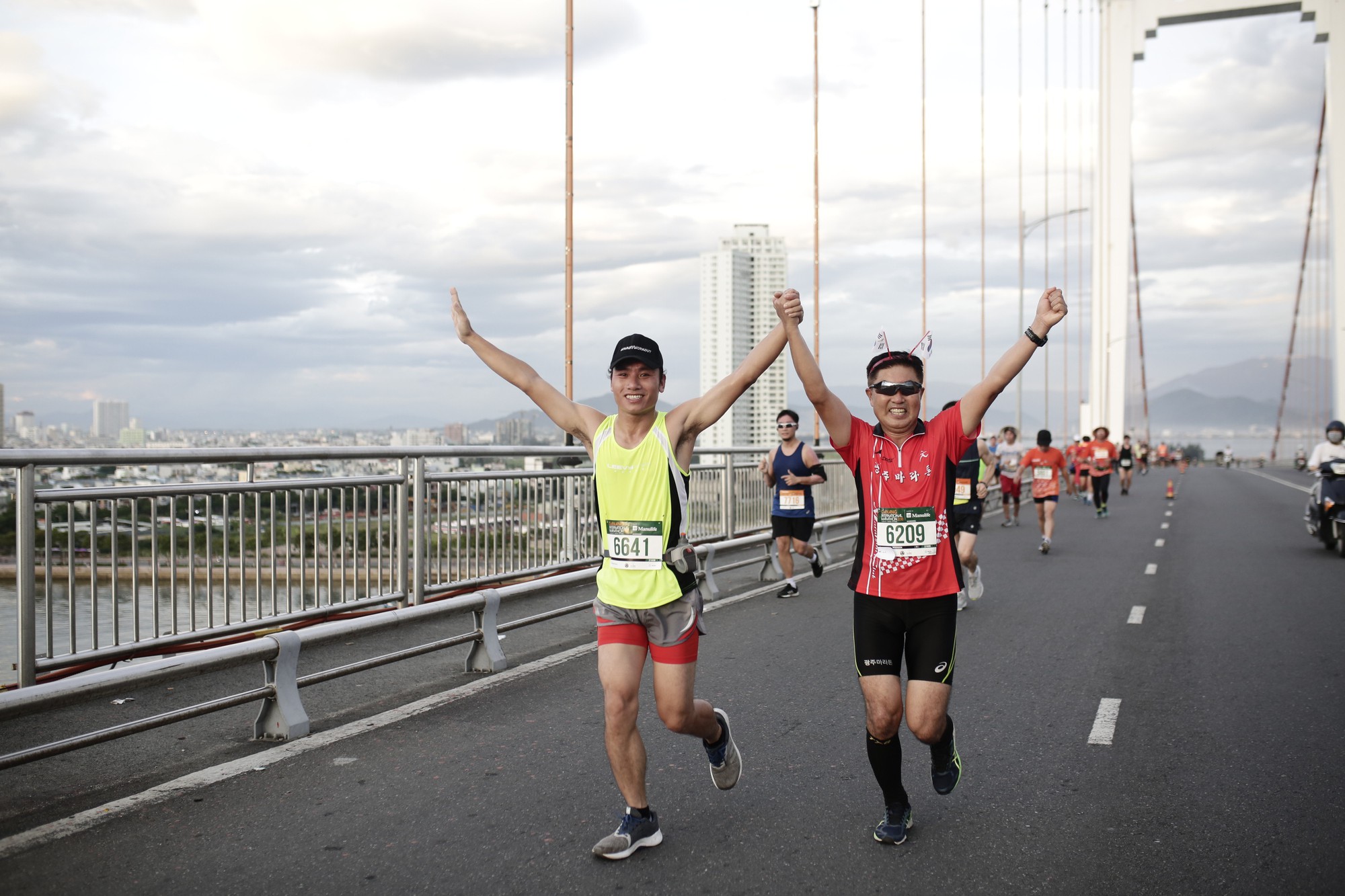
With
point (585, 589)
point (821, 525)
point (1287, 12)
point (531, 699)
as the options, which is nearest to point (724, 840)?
point (531, 699)

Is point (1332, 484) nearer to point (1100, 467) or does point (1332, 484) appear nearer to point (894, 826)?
point (1100, 467)

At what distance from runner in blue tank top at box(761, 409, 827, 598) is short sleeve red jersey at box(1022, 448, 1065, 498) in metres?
6.68

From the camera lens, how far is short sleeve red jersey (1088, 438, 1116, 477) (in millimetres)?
25656

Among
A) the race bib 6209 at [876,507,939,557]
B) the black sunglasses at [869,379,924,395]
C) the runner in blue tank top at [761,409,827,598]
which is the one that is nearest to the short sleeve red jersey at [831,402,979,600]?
the race bib 6209 at [876,507,939,557]

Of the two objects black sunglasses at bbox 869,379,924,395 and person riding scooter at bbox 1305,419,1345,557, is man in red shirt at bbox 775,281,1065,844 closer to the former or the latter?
black sunglasses at bbox 869,379,924,395

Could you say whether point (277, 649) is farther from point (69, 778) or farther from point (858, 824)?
point (858, 824)

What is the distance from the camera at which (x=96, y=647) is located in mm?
6516

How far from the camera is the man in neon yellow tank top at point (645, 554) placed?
4.39 meters

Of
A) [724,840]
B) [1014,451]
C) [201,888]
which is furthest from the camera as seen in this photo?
[1014,451]

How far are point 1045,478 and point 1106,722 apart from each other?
11.8m

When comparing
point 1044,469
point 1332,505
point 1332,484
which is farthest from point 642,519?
point 1332,484

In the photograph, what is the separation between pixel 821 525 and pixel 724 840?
10775mm

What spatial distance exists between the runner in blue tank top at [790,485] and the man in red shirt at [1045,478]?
20.6 ft

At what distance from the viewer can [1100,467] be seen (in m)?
25.7
